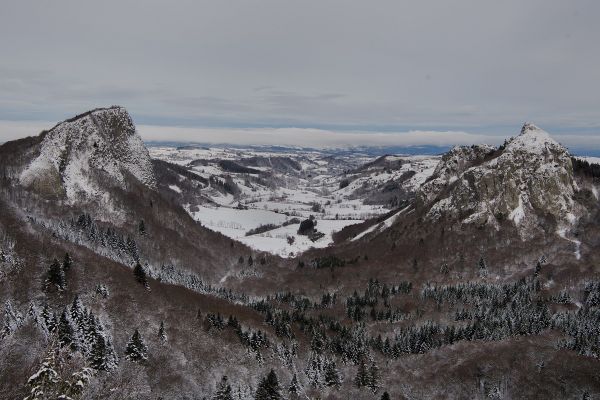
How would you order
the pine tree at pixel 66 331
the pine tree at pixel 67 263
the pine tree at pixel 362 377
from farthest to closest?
the pine tree at pixel 67 263 < the pine tree at pixel 362 377 < the pine tree at pixel 66 331

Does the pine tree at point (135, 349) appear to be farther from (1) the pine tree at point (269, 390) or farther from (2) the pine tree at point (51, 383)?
(2) the pine tree at point (51, 383)

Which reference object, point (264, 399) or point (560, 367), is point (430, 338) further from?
point (264, 399)

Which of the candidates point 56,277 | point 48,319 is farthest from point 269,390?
point 56,277

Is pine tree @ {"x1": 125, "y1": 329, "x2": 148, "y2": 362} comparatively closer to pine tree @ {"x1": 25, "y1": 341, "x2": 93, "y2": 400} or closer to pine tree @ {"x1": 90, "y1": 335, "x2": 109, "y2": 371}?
pine tree @ {"x1": 90, "y1": 335, "x2": 109, "y2": 371}

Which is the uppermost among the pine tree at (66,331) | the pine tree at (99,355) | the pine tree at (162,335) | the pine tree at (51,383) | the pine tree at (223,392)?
the pine tree at (51,383)

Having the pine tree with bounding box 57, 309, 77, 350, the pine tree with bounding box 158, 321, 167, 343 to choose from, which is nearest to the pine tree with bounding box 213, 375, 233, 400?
the pine tree with bounding box 158, 321, 167, 343

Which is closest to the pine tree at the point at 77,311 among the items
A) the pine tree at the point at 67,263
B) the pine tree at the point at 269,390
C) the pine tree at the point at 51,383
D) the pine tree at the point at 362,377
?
the pine tree at the point at 67,263

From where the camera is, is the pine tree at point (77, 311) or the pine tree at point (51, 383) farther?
the pine tree at point (77, 311)
